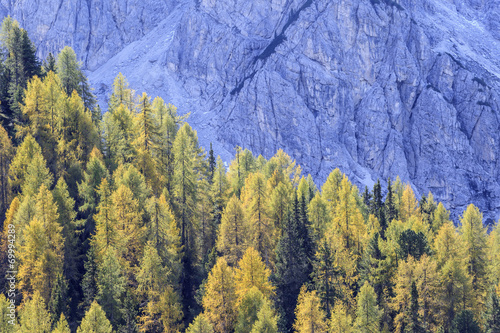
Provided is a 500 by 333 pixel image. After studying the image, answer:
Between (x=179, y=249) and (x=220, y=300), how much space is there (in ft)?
22.6

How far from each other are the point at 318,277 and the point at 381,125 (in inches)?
6163

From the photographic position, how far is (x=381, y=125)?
196 m

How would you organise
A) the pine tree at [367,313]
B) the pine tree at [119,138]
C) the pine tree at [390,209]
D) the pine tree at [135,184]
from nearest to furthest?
the pine tree at [367,313]
the pine tree at [135,184]
the pine tree at [119,138]
the pine tree at [390,209]

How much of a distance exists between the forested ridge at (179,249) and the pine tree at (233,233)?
0.17 meters

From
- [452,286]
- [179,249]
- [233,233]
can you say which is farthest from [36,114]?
[452,286]

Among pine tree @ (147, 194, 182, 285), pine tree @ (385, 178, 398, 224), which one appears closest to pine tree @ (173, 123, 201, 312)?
pine tree @ (147, 194, 182, 285)

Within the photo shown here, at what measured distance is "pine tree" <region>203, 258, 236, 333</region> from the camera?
45.5m

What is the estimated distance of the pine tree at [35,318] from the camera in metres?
38.2

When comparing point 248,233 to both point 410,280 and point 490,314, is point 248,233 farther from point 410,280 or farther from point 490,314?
point 490,314

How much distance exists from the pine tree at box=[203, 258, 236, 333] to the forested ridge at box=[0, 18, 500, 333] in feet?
0.33

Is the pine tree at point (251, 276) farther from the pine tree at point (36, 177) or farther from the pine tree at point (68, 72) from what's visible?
the pine tree at point (68, 72)

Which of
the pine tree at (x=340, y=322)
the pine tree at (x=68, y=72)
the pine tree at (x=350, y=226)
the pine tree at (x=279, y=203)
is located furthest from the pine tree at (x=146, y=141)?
the pine tree at (x=340, y=322)

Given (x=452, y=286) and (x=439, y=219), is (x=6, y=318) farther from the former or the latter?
(x=439, y=219)

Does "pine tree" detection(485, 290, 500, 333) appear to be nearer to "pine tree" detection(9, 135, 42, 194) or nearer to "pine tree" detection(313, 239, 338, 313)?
"pine tree" detection(313, 239, 338, 313)
